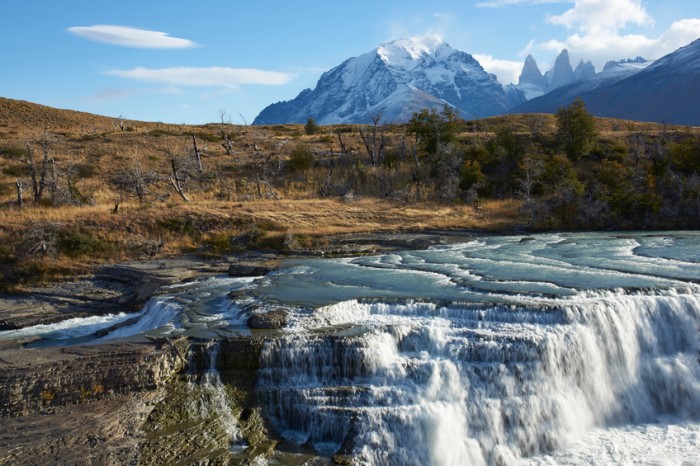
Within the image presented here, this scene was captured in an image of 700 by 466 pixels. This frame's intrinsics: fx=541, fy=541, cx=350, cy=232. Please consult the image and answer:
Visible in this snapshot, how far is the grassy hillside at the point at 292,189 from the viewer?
1183 inches

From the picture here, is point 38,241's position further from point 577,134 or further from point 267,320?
point 577,134

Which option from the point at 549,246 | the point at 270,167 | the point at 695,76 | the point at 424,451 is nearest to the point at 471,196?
the point at 549,246

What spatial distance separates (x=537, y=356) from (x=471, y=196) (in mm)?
29263

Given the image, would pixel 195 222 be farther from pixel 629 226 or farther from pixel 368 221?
pixel 629 226

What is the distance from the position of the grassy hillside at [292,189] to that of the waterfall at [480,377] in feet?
51.6

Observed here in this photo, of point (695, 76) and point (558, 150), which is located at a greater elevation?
point (695, 76)

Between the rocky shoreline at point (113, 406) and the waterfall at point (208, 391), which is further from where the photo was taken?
the waterfall at point (208, 391)

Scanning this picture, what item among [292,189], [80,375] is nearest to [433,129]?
[292,189]

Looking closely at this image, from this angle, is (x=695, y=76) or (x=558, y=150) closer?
(x=558, y=150)

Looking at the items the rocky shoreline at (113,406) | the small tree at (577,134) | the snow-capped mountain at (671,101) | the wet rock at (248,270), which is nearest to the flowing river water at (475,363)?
the rocky shoreline at (113,406)

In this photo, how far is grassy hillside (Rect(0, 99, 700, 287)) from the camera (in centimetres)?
3005

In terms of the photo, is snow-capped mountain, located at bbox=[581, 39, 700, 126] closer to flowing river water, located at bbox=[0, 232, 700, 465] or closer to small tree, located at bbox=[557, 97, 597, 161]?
small tree, located at bbox=[557, 97, 597, 161]

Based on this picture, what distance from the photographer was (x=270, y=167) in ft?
169

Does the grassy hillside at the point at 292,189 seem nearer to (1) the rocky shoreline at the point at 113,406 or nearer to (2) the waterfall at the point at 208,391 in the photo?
(1) the rocky shoreline at the point at 113,406
